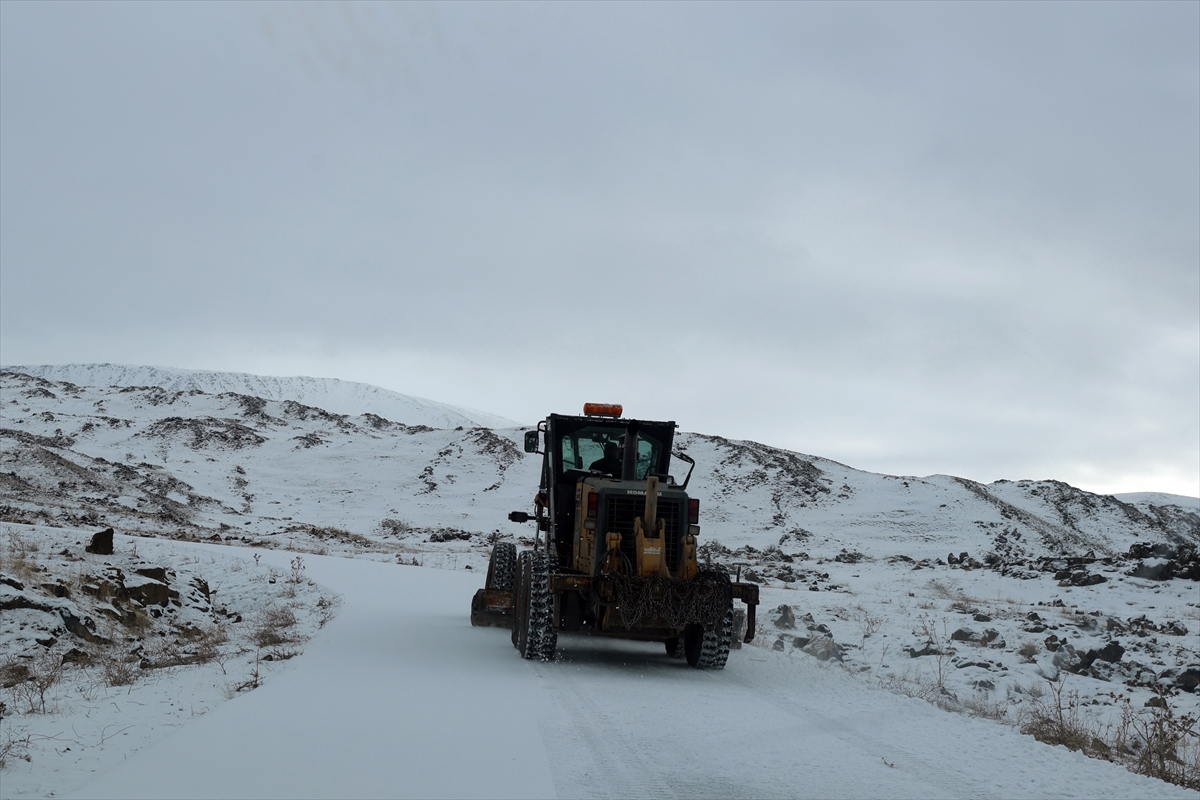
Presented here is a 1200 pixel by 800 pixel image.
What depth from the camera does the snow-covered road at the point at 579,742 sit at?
15.8 feet

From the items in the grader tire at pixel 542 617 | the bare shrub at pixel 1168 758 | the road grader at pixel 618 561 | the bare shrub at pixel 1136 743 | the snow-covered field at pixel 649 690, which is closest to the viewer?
the snow-covered field at pixel 649 690

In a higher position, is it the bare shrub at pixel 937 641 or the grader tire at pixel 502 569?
the grader tire at pixel 502 569

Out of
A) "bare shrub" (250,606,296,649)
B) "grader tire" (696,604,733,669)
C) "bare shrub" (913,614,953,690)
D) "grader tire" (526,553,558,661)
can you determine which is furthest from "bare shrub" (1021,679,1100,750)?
"bare shrub" (250,606,296,649)

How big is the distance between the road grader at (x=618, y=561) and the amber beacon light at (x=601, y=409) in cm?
2

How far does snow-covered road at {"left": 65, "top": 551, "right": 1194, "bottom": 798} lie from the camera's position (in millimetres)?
4805

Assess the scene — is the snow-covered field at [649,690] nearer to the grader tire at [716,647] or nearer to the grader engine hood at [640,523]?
the grader tire at [716,647]

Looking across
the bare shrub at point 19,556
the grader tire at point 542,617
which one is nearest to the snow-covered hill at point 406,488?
the bare shrub at point 19,556

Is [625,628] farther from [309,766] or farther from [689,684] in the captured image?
[309,766]

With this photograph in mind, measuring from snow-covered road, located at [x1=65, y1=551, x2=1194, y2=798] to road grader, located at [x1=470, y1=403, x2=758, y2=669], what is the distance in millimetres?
556

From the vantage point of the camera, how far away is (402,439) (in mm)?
76750

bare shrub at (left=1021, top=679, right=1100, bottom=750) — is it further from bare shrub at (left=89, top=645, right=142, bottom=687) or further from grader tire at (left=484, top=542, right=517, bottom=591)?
bare shrub at (left=89, top=645, right=142, bottom=687)

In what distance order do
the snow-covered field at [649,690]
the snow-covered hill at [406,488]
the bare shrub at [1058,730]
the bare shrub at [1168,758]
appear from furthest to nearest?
the snow-covered hill at [406,488] < the bare shrub at [1058,730] < the bare shrub at [1168,758] < the snow-covered field at [649,690]

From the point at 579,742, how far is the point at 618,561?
12.6ft

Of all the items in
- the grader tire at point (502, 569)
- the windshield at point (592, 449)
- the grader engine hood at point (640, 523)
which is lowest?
the grader tire at point (502, 569)
